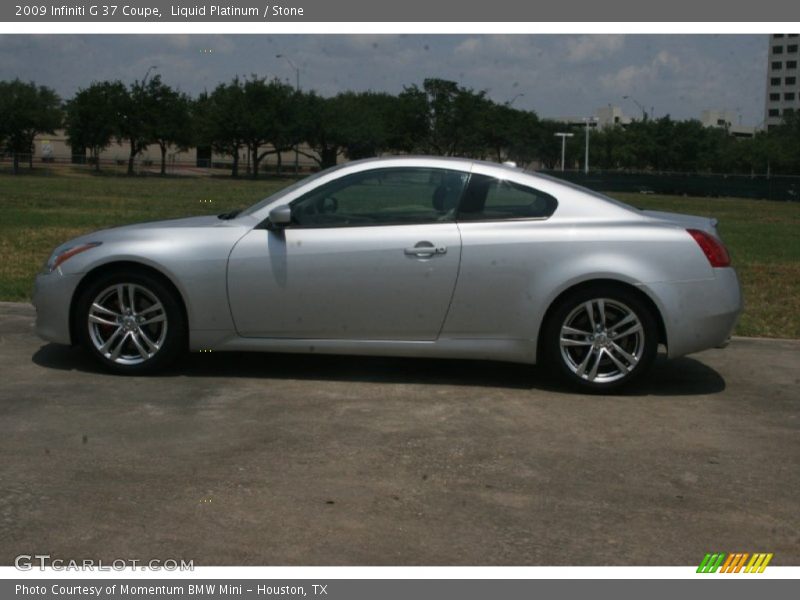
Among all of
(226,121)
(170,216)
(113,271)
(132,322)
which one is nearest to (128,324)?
(132,322)

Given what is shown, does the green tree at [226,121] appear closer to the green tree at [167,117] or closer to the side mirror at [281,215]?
the green tree at [167,117]

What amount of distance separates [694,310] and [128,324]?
3.56 metres

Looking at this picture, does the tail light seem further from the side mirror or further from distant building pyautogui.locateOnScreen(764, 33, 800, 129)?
distant building pyautogui.locateOnScreen(764, 33, 800, 129)

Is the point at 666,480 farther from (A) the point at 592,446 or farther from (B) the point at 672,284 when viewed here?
(B) the point at 672,284

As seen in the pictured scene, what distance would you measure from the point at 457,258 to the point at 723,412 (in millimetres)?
1831

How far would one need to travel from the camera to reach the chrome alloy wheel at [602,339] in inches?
259

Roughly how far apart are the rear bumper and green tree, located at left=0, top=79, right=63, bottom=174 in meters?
66.3

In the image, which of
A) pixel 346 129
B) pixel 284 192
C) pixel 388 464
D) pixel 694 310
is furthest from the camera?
pixel 346 129

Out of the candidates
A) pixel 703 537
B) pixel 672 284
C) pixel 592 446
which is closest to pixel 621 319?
pixel 672 284

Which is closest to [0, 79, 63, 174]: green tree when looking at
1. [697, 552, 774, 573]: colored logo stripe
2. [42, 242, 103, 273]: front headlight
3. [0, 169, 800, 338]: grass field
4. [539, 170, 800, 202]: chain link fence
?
[539, 170, 800, 202]: chain link fence

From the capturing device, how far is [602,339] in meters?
6.61

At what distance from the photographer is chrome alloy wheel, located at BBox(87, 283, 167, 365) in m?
6.80

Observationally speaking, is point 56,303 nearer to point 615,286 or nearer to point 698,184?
point 615,286

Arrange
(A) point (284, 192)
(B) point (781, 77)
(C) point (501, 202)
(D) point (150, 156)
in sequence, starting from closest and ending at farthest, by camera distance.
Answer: (C) point (501, 202), (A) point (284, 192), (D) point (150, 156), (B) point (781, 77)
